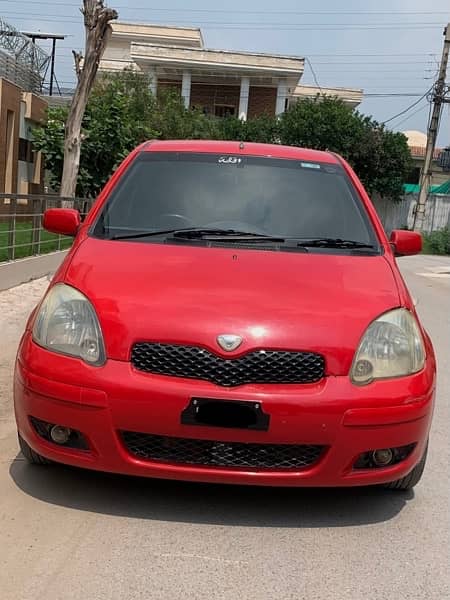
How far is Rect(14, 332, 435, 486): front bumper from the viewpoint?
3047mm

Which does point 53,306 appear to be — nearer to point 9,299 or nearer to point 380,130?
A: point 9,299

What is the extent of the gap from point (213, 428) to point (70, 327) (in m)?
0.81

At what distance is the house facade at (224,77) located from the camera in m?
38.9

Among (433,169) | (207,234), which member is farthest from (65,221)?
(433,169)

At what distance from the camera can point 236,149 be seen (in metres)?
4.83

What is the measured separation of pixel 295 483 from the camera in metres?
3.21

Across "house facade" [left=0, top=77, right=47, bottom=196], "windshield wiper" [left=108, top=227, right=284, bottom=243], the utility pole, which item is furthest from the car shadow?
the utility pole

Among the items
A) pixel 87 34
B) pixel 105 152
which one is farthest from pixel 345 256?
pixel 105 152

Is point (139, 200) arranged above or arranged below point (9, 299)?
above

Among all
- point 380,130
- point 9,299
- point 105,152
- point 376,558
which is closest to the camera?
point 376,558

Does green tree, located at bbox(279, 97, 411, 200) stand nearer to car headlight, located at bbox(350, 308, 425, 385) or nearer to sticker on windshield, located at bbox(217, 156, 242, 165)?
sticker on windshield, located at bbox(217, 156, 242, 165)

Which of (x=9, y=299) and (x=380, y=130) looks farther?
(x=380, y=130)

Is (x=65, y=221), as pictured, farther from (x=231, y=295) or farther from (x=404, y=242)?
(x=404, y=242)

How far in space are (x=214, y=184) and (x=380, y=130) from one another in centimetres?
3743
